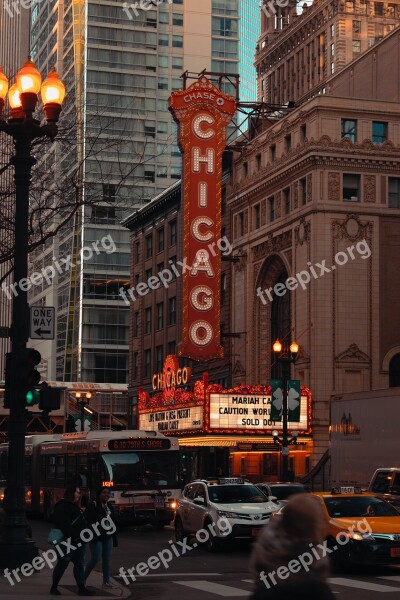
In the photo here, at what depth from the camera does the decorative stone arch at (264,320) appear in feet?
214

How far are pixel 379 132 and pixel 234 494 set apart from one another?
35811mm

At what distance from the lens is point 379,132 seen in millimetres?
60875

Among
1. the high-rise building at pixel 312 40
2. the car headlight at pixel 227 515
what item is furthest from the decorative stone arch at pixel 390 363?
the high-rise building at pixel 312 40

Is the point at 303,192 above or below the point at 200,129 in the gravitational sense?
below

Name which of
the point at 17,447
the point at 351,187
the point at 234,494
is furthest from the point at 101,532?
the point at 351,187

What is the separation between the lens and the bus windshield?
118 feet

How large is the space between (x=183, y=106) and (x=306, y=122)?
7808 mm

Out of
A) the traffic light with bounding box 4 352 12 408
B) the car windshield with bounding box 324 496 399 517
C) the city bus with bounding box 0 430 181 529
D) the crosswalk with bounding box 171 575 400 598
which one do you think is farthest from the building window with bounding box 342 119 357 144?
the traffic light with bounding box 4 352 12 408

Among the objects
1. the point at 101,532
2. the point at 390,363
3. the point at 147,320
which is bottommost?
the point at 101,532

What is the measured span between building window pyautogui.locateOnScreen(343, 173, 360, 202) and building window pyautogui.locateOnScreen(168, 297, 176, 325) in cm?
2478

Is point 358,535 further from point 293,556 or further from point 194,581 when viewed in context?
point 293,556

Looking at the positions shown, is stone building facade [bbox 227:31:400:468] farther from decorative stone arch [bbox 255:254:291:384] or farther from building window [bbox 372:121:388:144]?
decorative stone arch [bbox 255:254:291:384]

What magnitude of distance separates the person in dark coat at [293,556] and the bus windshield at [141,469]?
1089 inches

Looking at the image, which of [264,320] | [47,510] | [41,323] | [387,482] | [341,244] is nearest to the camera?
[41,323]
